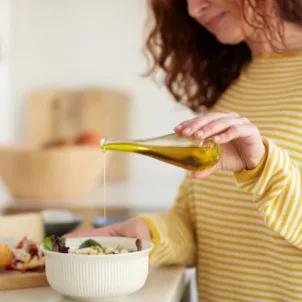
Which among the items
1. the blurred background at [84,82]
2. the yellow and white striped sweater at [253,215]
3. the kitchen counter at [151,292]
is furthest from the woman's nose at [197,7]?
the blurred background at [84,82]

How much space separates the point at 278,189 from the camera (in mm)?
918

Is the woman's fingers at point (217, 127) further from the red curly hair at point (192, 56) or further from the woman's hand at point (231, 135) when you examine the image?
the red curly hair at point (192, 56)

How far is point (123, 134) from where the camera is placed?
3240mm

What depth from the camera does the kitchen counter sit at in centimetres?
90

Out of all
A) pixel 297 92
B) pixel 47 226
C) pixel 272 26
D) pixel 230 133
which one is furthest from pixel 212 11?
pixel 47 226

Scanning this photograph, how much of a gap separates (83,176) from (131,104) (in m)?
0.84

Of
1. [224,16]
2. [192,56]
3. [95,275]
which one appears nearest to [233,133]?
[95,275]

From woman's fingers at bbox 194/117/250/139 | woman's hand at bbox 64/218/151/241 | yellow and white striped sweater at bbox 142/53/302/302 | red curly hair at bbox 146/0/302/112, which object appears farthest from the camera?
red curly hair at bbox 146/0/302/112

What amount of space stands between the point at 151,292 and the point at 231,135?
0.25 m

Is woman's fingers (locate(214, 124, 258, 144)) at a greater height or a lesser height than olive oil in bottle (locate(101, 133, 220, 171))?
greater

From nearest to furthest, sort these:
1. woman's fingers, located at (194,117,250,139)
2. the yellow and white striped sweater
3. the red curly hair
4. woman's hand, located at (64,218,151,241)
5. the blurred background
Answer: woman's fingers, located at (194,117,250,139) → the yellow and white striped sweater → woman's hand, located at (64,218,151,241) → the red curly hair → the blurred background

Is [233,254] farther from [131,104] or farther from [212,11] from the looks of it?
[131,104]

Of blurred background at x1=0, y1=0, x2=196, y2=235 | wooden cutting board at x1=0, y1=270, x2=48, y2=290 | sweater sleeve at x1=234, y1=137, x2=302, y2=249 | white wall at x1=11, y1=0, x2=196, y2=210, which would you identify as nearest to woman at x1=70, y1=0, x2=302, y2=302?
sweater sleeve at x1=234, y1=137, x2=302, y2=249

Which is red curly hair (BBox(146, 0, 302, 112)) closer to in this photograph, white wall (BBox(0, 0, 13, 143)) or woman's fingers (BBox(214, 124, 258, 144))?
woman's fingers (BBox(214, 124, 258, 144))
